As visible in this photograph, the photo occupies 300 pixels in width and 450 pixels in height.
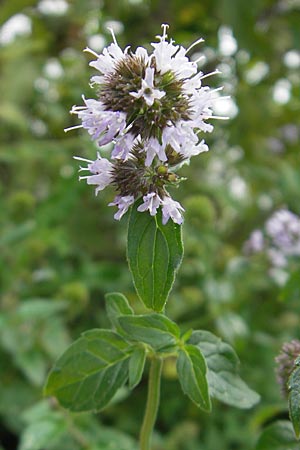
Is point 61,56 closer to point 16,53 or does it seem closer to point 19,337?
point 16,53

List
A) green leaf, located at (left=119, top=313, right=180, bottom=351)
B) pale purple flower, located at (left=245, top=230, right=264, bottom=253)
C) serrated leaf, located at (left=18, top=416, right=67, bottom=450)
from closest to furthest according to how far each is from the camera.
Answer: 1. green leaf, located at (left=119, top=313, right=180, bottom=351)
2. serrated leaf, located at (left=18, top=416, right=67, bottom=450)
3. pale purple flower, located at (left=245, top=230, right=264, bottom=253)

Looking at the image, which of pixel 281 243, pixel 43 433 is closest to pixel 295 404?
pixel 43 433

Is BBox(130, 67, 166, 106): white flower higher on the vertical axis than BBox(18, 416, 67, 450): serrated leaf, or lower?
higher

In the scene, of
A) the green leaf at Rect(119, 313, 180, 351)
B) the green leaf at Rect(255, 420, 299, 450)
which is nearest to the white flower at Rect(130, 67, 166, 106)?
the green leaf at Rect(119, 313, 180, 351)

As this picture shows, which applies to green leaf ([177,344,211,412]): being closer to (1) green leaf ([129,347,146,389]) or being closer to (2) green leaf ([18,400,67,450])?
(1) green leaf ([129,347,146,389])

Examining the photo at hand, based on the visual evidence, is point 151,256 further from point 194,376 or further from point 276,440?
point 276,440

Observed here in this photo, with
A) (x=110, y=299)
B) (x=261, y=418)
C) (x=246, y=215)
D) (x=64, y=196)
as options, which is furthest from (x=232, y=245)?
(x=110, y=299)
